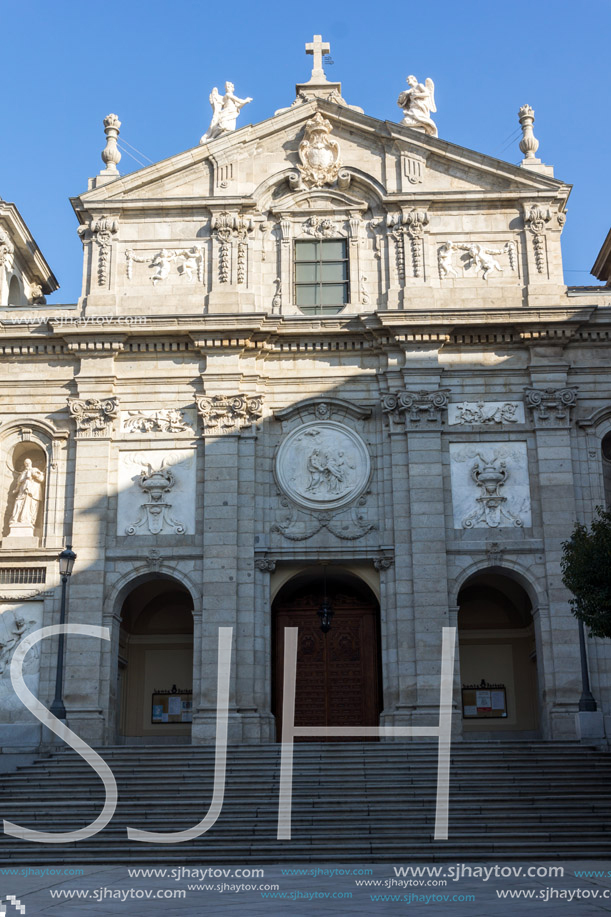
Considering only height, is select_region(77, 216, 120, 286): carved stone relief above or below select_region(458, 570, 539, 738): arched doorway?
above

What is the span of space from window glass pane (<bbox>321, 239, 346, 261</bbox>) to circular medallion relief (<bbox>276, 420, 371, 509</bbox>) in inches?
198

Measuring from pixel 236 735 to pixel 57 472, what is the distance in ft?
28.8

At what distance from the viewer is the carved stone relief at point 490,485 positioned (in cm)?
2872

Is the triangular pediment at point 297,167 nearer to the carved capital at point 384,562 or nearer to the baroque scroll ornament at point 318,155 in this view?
the baroque scroll ornament at point 318,155

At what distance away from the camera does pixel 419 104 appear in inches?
1275

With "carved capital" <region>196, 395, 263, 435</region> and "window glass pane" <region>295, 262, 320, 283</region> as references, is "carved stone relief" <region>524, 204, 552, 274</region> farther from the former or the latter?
"carved capital" <region>196, 395, 263, 435</region>

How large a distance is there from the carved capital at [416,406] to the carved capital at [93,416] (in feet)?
24.7

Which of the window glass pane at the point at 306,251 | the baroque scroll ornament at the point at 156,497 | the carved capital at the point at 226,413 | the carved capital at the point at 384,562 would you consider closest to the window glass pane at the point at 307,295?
the window glass pane at the point at 306,251

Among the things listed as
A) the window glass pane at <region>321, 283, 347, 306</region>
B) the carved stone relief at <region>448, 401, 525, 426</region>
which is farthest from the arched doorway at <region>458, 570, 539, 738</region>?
the window glass pane at <region>321, 283, 347, 306</region>

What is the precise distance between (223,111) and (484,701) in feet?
62.4

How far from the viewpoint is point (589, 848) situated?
18828mm

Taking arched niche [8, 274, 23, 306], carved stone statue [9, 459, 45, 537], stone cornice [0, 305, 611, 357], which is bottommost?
carved stone statue [9, 459, 45, 537]

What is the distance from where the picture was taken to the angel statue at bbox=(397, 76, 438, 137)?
3209cm

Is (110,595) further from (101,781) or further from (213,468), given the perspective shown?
(101,781)
